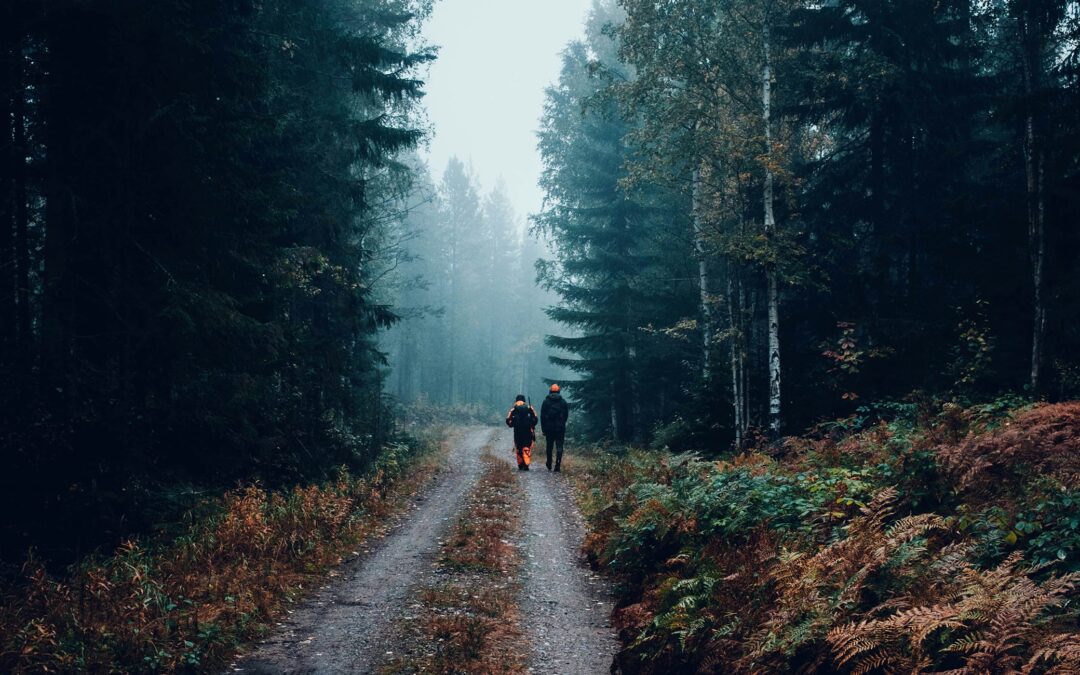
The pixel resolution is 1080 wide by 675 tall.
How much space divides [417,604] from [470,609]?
696 mm

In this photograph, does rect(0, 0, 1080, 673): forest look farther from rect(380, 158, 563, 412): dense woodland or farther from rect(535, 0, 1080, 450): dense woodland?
rect(380, 158, 563, 412): dense woodland

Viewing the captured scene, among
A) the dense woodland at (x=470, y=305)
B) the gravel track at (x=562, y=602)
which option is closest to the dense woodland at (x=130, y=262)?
the gravel track at (x=562, y=602)

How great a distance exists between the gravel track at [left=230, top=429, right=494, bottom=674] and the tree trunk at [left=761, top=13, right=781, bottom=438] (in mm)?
8522

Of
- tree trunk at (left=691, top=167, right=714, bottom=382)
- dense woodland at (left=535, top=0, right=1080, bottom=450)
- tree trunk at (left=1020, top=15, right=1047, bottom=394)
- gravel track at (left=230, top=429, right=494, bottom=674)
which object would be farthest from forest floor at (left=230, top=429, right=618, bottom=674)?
tree trunk at (left=1020, top=15, right=1047, bottom=394)

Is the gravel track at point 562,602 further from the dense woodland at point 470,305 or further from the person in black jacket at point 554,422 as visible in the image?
the dense woodland at point 470,305

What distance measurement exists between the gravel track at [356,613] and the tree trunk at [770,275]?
8.52m

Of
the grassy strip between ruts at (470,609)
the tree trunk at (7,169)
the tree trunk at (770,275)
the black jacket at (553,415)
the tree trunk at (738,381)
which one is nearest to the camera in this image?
the grassy strip between ruts at (470,609)

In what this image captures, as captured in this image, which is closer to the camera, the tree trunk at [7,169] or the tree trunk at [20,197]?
the tree trunk at [7,169]

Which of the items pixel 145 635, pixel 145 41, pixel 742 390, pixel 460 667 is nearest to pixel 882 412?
pixel 742 390

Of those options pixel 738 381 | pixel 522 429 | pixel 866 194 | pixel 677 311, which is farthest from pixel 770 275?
pixel 522 429

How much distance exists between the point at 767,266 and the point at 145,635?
1466cm

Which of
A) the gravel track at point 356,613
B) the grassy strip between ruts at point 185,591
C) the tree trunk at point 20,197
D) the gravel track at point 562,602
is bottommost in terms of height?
the gravel track at point 562,602

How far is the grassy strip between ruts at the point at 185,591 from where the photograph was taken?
18.7 feet

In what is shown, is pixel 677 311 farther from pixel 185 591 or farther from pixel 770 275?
pixel 185 591
